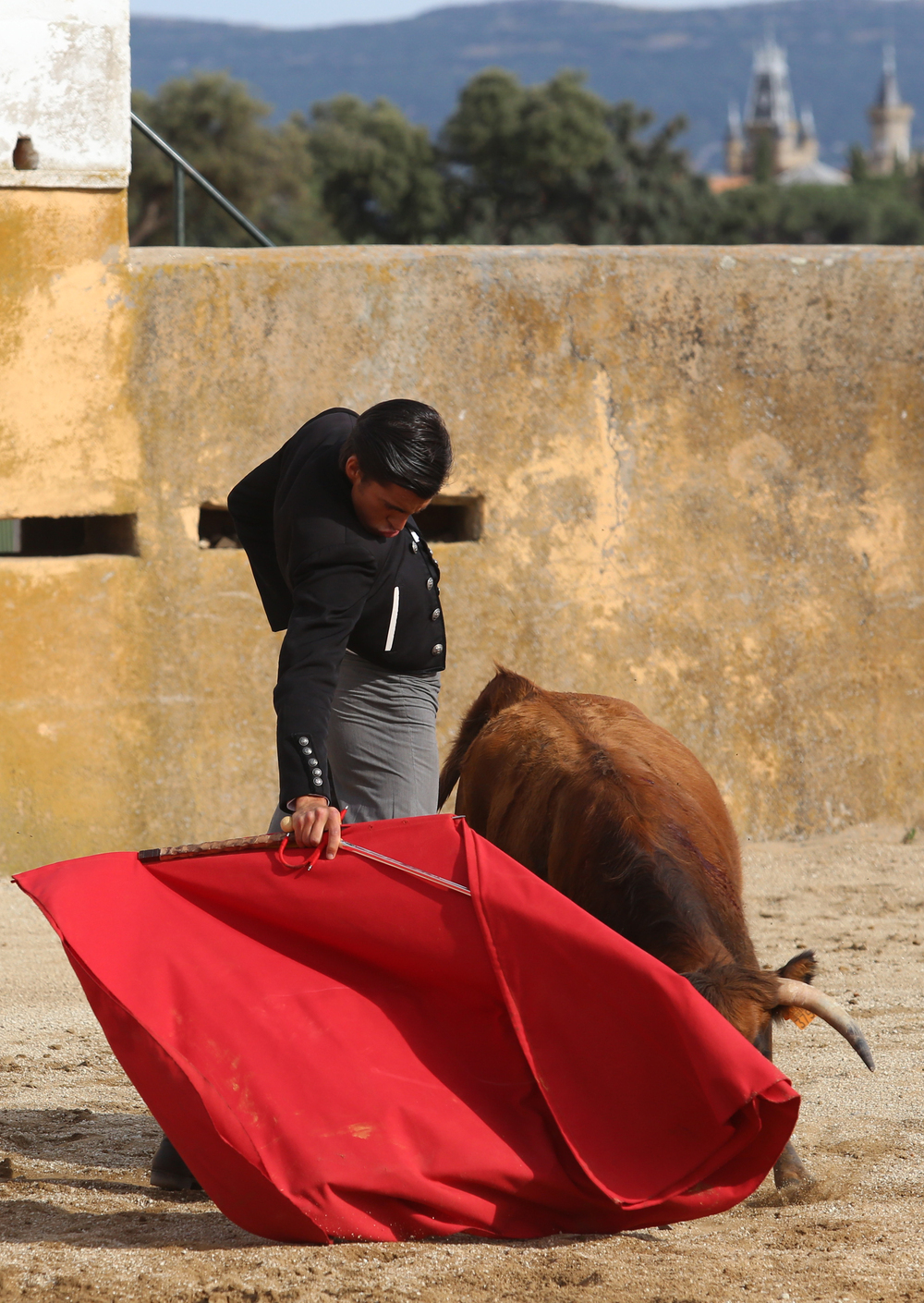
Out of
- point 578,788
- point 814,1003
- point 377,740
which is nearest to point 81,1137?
point 377,740

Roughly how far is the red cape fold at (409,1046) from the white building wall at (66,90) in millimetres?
3666

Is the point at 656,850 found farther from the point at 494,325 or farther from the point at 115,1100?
the point at 494,325

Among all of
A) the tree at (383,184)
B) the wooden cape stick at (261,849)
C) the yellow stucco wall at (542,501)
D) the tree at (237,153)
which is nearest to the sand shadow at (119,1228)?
the wooden cape stick at (261,849)

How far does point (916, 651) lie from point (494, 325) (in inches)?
99.6

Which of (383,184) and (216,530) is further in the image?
(383,184)

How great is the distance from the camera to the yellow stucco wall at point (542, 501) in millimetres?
6008

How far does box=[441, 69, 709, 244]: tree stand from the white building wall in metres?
39.8

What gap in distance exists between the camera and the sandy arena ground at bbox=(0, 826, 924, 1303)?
2.69 m

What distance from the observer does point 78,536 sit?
7137 mm

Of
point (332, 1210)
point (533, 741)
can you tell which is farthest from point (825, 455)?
point (332, 1210)

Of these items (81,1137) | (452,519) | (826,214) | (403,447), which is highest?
(826,214)

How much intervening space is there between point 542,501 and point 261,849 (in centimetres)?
366

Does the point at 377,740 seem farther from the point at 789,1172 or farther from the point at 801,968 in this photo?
the point at 789,1172

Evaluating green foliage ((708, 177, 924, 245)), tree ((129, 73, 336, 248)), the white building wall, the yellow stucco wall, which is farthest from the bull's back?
green foliage ((708, 177, 924, 245))
